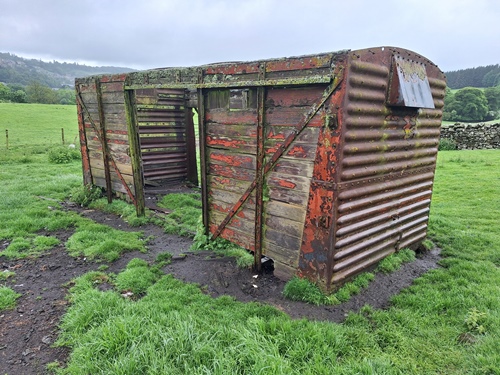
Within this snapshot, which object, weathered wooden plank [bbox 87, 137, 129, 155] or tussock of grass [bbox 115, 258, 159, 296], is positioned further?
weathered wooden plank [bbox 87, 137, 129, 155]

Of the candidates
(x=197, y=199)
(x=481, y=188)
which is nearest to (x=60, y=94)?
(x=197, y=199)

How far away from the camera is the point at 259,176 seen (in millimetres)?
5027

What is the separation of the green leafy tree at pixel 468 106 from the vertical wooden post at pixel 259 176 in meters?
42.3

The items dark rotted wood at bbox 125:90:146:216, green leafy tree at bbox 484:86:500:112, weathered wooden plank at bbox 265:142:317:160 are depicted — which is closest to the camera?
weathered wooden plank at bbox 265:142:317:160

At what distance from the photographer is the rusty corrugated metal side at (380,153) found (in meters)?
4.11

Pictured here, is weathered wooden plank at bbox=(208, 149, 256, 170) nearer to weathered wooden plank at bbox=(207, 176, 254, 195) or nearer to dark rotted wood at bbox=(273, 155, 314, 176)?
weathered wooden plank at bbox=(207, 176, 254, 195)

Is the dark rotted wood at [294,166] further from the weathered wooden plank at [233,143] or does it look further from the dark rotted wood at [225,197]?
the dark rotted wood at [225,197]

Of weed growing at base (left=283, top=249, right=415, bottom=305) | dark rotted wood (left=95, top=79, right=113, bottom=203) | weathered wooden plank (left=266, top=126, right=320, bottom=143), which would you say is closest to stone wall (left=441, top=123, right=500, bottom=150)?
weed growing at base (left=283, top=249, right=415, bottom=305)

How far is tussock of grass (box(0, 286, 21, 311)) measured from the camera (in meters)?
4.49

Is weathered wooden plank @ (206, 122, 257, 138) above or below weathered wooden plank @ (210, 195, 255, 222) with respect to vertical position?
above

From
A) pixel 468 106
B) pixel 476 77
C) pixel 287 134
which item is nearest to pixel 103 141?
pixel 287 134

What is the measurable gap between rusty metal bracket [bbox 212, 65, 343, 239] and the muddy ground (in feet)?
2.71

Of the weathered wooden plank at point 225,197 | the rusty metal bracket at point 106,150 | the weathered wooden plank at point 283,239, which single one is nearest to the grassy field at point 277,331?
the weathered wooden plank at point 283,239

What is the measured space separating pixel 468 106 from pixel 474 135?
21956 millimetres
